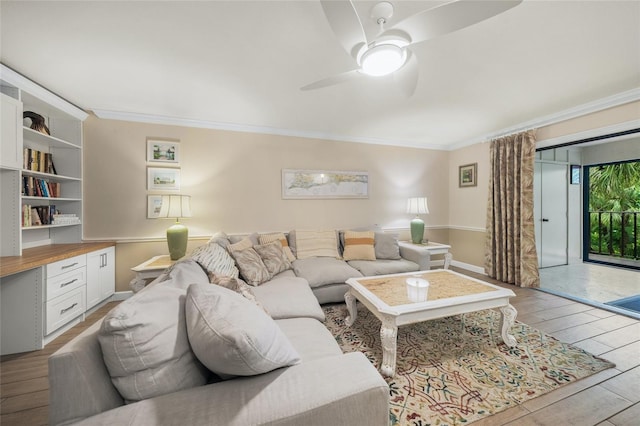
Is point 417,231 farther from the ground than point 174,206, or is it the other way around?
point 174,206

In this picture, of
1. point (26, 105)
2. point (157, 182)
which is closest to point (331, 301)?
point (157, 182)

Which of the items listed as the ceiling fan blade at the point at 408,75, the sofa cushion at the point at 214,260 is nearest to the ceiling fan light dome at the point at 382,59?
the ceiling fan blade at the point at 408,75

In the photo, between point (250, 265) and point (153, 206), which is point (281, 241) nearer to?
point (250, 265)

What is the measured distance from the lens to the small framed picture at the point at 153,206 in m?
3.09

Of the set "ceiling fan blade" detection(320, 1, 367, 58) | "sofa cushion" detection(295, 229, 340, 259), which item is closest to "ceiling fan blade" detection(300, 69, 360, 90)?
"ceiling fan blade" detection(320, 1, 367, 58)

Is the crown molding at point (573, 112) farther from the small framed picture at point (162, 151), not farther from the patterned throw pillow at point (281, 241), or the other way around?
the small framed picture at point (162, 151)

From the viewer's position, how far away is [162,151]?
3129 millimetres

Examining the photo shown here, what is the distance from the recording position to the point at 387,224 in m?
4.25

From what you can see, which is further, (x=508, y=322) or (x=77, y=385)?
(x=508, y=322)

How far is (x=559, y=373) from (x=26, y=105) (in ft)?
17.3

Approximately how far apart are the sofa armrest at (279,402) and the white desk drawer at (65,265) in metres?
2.21

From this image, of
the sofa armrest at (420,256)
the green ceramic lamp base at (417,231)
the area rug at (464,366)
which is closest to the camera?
the area rug at (464,366)

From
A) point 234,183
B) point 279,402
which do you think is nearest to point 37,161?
A: point 234,183

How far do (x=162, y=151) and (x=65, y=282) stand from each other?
5.71ft
